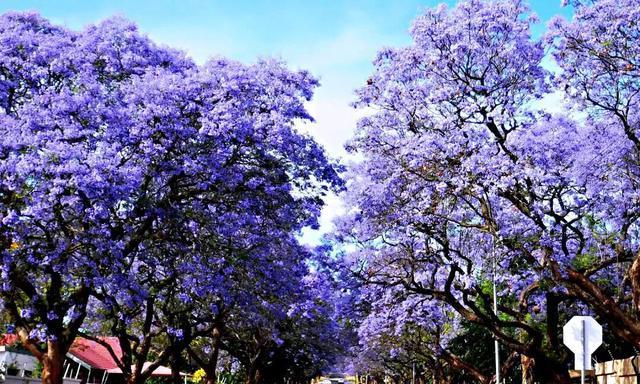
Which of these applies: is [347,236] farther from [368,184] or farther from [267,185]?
[267,185]

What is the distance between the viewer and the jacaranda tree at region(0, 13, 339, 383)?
12.0 m

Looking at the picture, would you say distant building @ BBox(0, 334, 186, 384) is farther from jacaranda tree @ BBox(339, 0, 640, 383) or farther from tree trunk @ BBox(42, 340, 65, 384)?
jacaranda tree @ BBox(339, 0, 640, 383)

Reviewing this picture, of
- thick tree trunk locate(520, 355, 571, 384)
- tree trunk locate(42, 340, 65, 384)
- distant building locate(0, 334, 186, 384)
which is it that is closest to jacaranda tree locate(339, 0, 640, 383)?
thick tree trunk locate(520, 355, 571, 384)

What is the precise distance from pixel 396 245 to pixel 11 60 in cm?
1094

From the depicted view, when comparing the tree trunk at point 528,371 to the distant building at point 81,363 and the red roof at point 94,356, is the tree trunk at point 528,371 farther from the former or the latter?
the red roof at point 94,356

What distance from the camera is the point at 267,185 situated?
14.5m

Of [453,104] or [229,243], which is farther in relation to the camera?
[453,104]

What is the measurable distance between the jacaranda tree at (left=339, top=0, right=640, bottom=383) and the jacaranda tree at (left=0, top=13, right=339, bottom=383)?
234 cm

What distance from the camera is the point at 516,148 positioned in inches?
599

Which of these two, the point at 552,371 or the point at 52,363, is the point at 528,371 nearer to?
the point at 552,371

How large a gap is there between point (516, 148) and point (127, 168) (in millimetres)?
8036

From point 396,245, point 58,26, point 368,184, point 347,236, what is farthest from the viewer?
point 347,236

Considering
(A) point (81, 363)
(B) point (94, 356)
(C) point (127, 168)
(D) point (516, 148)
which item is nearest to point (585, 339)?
(D) point (516, 148)

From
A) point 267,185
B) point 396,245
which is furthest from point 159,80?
point 396,245
